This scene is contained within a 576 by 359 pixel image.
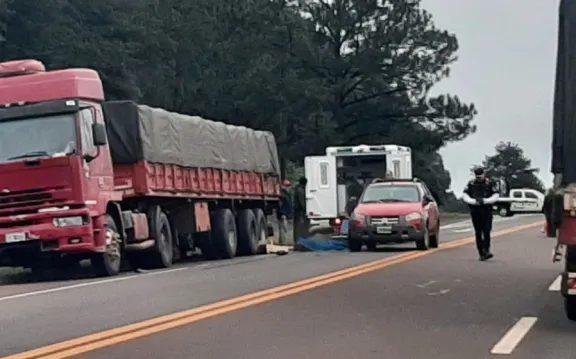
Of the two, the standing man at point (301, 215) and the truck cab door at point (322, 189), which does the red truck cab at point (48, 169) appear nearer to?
the standing man at point (301, 215)

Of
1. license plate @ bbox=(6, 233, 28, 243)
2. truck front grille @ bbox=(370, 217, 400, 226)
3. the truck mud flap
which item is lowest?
the truck mud flap

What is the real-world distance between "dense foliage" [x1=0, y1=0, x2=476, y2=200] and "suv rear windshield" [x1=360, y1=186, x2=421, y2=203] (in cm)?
3422

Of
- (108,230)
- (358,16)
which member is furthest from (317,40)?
(108,230)

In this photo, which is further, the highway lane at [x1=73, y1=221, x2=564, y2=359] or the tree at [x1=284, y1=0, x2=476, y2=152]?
the tree at [x1=284, y1=0, x2=476, y2=152]

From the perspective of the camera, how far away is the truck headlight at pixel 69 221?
21797 millimetres

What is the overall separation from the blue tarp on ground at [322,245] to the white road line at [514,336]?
17816 mm

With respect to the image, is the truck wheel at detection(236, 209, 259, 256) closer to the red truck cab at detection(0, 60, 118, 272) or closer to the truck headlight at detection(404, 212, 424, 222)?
the truck headlight at detection(404, 212, 424, 222)

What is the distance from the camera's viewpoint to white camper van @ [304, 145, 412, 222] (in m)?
35.8

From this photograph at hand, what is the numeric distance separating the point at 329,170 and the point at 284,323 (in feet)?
75.7

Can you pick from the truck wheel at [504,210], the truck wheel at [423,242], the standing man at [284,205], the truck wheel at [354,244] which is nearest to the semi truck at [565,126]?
the truck wheel at [423,242]

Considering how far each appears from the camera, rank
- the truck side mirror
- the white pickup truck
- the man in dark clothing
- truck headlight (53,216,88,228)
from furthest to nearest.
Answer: the white pickup truck, the truck side mirror, truck headlight (53,216,88,228), the man in dark clothing

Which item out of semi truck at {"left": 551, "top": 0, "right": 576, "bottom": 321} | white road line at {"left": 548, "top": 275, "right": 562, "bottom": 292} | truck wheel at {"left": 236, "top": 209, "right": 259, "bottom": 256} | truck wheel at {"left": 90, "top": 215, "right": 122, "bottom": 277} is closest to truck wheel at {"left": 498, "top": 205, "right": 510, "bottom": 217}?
truck wheel at {"left": 236, "top": 209, "right": 259, "bottom": 256}

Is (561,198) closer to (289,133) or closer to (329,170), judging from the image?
(329,170)

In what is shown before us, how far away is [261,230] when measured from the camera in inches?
1293
